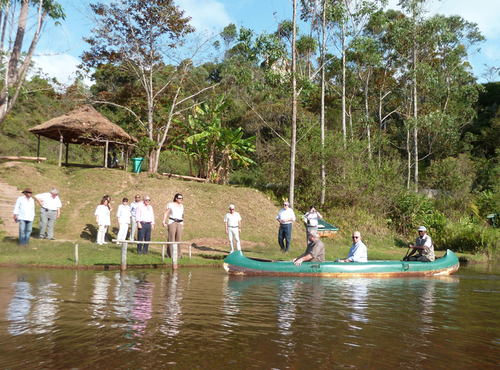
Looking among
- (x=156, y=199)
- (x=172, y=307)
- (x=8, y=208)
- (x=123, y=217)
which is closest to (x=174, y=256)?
(x=123, y=217)

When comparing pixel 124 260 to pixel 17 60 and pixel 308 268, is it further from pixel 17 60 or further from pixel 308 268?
pixel 17 60

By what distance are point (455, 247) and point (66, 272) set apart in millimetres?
17891

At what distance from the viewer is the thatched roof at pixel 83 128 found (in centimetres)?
2353

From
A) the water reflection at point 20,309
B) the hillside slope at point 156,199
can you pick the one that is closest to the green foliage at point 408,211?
the hillside slope at point 156,199

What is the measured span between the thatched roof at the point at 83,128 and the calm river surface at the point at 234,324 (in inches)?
567

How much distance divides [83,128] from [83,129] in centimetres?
5

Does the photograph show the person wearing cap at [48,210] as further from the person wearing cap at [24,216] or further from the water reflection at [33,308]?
the water reflection at [33,308]

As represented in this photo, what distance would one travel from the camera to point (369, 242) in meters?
21.6

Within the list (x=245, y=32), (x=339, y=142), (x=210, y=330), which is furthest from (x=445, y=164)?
(x=210, y=330)

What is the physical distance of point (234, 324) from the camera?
647 centimetres

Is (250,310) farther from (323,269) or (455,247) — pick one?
(455,247)

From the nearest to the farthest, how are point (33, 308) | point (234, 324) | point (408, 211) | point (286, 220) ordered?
point (234, 324), point (33, 308), point (286, 220), point (408, 211)

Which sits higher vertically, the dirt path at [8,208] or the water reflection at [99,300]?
the dirt path at [8,208]

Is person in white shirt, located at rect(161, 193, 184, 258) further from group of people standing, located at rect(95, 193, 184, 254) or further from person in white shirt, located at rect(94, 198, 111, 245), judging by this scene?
person in white shirt, located at rect(94, 198, 111, 245)
